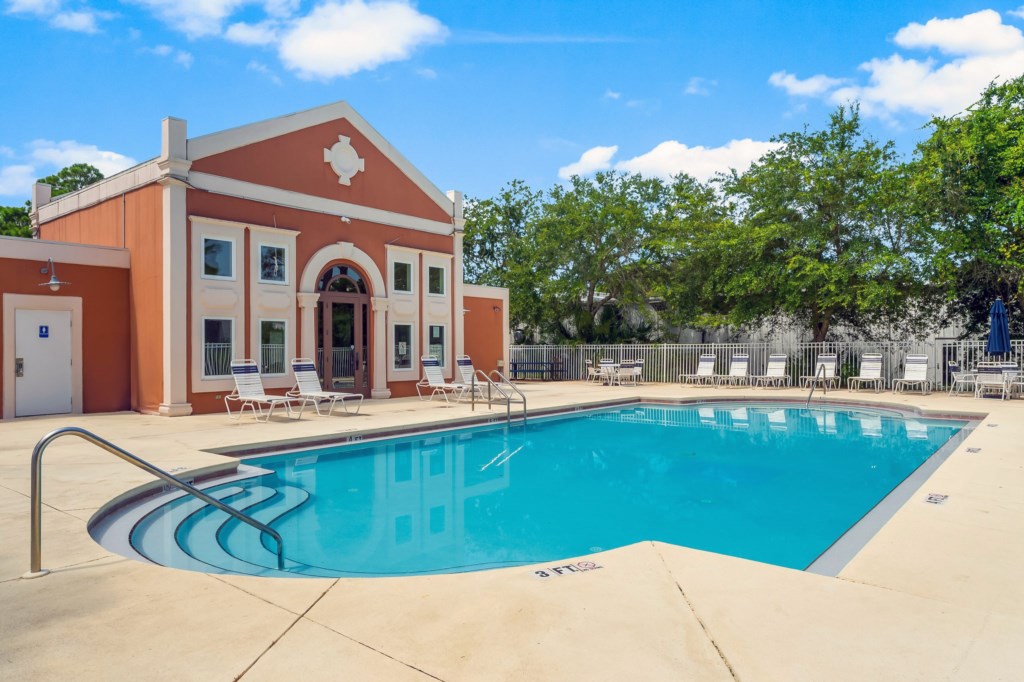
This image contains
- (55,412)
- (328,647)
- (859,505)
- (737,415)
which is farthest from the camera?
(737,415)

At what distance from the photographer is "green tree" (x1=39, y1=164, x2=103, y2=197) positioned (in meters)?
25.8

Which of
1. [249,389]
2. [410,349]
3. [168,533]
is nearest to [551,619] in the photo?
[168,533]

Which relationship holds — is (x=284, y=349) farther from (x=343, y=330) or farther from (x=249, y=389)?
(x=249, y=389)

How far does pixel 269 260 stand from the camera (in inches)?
515

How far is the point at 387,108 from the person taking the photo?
15.7 meters

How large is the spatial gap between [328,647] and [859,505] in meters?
5.55

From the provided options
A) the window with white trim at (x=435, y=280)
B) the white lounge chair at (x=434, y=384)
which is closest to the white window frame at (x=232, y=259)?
the white lounge chair at (x=434, y=384)

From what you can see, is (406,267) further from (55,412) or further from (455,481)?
(455,481)

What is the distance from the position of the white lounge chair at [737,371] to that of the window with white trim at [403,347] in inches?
372

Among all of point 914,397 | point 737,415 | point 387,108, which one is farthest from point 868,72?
point 387,108

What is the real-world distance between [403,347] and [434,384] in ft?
4.82

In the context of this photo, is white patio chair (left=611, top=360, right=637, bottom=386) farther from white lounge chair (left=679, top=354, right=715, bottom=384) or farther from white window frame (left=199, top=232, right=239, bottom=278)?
white window frame (left=199, top=232, right=239, bottom=278)

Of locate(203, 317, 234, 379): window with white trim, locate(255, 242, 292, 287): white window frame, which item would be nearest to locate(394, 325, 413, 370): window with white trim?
locate(255, 242, 292, 287): white window frame

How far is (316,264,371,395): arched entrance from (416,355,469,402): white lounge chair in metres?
1.37
